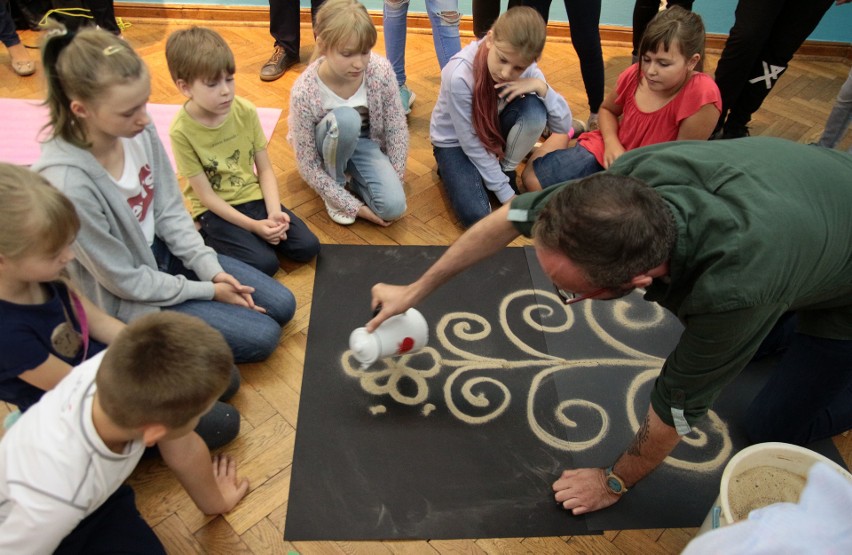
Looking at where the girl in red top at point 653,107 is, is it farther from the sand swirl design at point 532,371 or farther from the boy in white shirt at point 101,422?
the boy in white shirt at point 101,422

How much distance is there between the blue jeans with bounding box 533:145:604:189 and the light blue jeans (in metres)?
0.96

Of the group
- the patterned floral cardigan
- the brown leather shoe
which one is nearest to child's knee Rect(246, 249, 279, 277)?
the patterned floral cardigan

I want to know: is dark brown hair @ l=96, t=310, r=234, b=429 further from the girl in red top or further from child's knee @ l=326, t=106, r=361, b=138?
the girl in red top

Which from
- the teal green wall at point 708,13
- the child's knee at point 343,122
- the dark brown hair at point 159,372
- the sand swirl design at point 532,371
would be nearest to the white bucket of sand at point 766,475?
the sand swirl design at point 532,371

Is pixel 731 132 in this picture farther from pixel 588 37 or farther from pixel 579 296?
pixel 579 296

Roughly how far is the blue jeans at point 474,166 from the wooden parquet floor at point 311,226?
7 cm

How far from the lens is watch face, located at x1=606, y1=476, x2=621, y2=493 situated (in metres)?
1.23

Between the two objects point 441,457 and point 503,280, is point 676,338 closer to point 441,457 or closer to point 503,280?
point 503,280

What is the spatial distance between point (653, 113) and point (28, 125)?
2.06 m

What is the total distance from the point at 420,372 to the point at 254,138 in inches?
30.4

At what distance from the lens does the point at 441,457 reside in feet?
4.28

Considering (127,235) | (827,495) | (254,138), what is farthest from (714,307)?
(254,138)

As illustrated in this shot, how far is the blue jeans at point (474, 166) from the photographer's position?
187cm

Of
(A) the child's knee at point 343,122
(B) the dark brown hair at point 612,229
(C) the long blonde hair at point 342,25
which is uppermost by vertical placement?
(B) the dark brown hair at point 612,229
